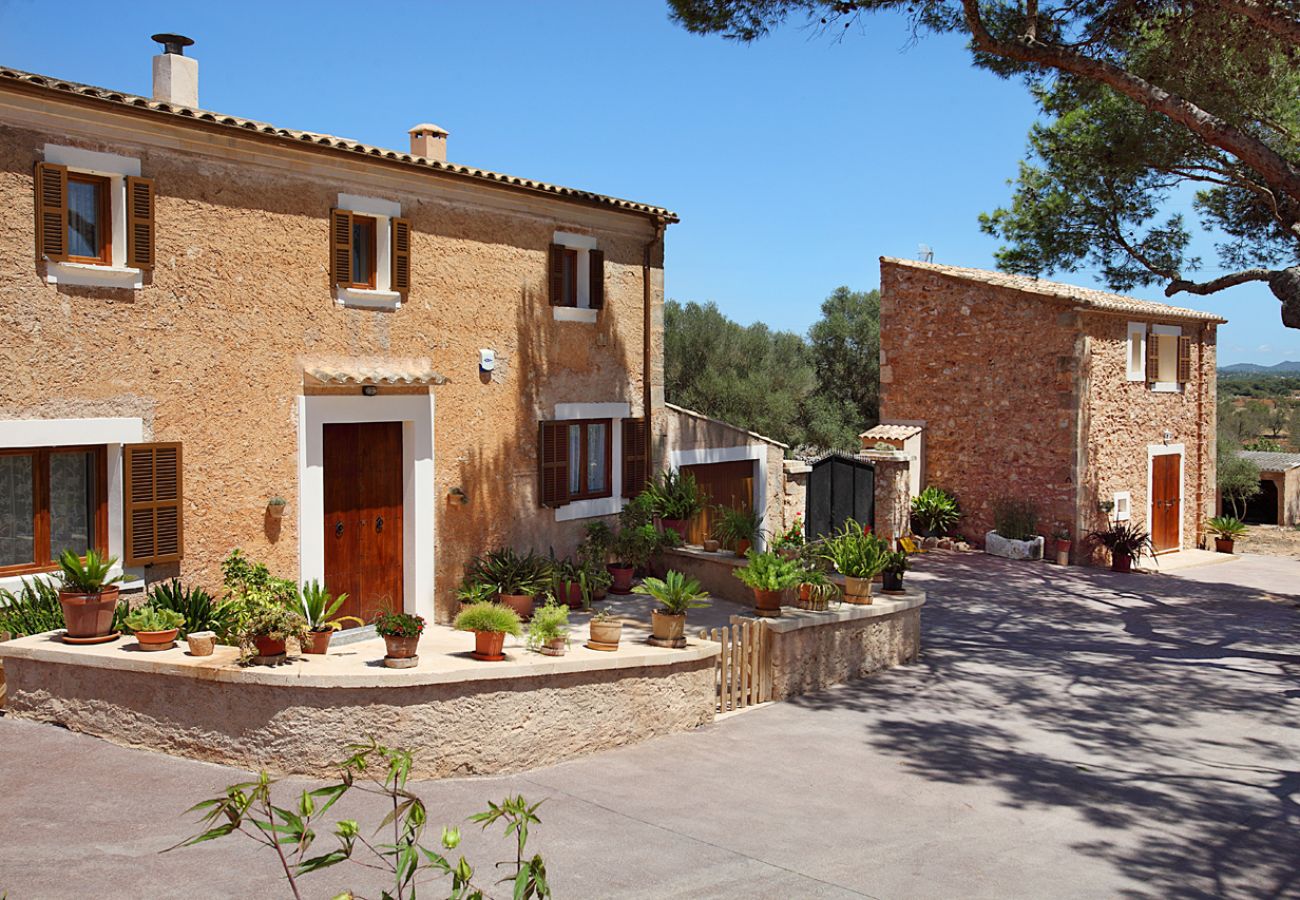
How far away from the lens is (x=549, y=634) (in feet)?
28.5

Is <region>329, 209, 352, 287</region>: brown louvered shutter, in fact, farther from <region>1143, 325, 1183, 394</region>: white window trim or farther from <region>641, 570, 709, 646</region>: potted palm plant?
<region>1143, 325, 1183, 394</region>: white window trim

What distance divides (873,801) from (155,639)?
17.6 ft

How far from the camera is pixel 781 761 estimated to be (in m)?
8.70

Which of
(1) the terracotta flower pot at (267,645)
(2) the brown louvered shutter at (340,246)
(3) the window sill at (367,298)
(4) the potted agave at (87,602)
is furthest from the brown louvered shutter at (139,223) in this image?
(1) the terracotta flower pot at (267,645)

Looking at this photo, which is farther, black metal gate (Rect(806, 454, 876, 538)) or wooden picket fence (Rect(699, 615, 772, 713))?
black metal gate (Rect(806, 454, 876, 538))

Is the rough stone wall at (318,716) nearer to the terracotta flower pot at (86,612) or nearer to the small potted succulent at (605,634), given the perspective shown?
the terracotta flower pot at (86,612)

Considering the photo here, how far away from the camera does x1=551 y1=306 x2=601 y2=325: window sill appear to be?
43.7 ft

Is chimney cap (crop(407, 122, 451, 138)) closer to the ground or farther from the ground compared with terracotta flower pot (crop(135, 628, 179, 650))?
farther from the ground

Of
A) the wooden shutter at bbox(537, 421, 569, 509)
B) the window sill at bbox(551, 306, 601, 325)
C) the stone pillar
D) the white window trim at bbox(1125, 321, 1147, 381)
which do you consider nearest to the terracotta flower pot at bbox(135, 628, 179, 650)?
the wooden shutter at bbox(537, 421, 569, 509)

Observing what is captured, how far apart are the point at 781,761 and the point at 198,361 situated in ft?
20.2

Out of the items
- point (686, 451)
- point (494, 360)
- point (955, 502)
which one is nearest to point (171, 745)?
point (494, 360)

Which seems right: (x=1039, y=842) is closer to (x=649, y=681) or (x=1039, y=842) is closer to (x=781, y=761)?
(x=781, y=761)

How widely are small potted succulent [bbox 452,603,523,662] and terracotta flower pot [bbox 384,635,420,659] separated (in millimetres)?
515

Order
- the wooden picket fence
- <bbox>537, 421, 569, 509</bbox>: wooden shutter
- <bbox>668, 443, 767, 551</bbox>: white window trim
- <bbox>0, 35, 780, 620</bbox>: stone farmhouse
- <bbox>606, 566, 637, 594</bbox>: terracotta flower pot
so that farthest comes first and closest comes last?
<bbox>668, 443, 767, 551</bbox>: white window trim, <bbox>606, 566, 637, 594</bbox>: terracotta flower pot, <bbox>537, 421, 569, 509</bbox>: wooden shutter, the wooden picket fence, <bbox>0, 35, 780, 620</bbox>: stone farmhouse
